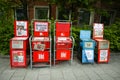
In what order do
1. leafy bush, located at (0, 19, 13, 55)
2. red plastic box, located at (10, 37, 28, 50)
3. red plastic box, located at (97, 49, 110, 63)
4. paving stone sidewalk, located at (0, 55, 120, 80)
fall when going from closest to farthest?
1. paving stone sidewalk, located at (0, 55, 120, 80)
2. red plastic box, located at (10, 37, 28, 50)
3. red plastic box, located at (97, 49, 110, 63)
4. leafy bush, located at (0, 19, 13, 55)

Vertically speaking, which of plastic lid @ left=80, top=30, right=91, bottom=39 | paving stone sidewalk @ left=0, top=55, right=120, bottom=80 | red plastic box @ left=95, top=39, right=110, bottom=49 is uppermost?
plastic lid @ left=80, top=30, right=91, bottom=39

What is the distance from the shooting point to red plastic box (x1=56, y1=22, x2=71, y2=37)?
5.03 meters

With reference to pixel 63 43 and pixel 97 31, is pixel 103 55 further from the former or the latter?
pixel 63 43

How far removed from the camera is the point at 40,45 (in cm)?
469

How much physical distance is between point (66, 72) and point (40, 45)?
3.47ft

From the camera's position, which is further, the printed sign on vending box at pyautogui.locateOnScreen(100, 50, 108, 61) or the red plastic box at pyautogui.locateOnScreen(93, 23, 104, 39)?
the red plastic box at pyautogui.locateOnScreen(93, 23, 104, 39)

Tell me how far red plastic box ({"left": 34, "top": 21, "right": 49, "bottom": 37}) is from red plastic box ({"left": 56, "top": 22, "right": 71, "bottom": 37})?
337mm

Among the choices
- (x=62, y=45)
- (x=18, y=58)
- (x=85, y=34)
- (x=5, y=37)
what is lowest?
(x=18, y=58)

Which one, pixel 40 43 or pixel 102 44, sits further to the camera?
pixel 102 44

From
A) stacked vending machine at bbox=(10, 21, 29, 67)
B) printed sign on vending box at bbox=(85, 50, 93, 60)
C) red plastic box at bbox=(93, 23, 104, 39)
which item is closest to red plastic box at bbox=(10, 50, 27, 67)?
stacked vending machine at bbox=(10, 21, 29, 67)

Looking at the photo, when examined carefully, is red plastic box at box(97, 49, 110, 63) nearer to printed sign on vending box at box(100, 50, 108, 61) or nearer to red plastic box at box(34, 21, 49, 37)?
printed sign on vending box at box(100, 50, 108, 61)

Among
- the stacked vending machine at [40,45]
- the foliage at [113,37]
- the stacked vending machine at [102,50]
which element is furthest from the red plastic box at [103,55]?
the stacked vending machine at [40,45]

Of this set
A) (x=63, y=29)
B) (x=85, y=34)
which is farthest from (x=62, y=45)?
(x=85, y=34)

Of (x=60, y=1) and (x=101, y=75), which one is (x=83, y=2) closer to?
(x=60, y=1)
